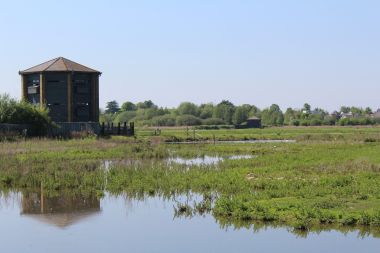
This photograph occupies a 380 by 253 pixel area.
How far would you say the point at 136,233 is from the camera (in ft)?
62.1

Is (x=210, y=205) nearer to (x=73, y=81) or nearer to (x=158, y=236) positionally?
(x=158, y=236)

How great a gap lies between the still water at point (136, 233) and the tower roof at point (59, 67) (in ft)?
149

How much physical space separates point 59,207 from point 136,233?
5650 mm

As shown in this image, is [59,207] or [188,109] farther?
[188,109]

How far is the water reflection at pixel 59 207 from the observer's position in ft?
70.3

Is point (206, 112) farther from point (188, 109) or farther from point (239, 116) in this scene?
point (239, 116)

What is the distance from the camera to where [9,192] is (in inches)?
1087

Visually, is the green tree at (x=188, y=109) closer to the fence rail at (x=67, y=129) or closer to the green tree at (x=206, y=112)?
the green tree at (x=206, y=112)

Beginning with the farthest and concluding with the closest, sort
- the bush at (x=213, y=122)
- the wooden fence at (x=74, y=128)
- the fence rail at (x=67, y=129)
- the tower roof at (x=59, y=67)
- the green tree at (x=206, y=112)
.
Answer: the green tree at (x=206, y=112) < the bush at (x=213, y=122) < the tower roof at (x=59, y=67) < the wooden fence at (x=74, y=128) < the fence rail at (x=67, y=129)

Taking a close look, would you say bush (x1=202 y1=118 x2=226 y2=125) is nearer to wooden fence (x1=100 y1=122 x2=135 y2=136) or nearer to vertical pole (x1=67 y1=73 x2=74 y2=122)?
wooden fence (x1=100 y1=122 x2=135 y2=136)

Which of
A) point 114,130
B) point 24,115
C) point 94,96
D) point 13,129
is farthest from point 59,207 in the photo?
point 114,130

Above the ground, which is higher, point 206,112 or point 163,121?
point 206,112

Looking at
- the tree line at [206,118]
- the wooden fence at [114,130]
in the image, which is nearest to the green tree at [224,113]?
the tree line at [206,118]

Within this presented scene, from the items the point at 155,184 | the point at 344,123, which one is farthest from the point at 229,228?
the point at 344,123
